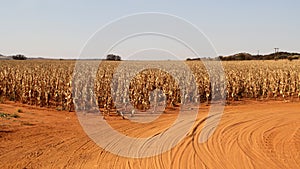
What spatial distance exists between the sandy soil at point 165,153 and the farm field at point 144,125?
0.02m

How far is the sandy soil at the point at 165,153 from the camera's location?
6.81 metres

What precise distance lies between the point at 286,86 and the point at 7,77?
14.9 metres

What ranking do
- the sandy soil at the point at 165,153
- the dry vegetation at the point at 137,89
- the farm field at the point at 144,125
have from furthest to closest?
the dry vegetation at the point at 137,89 < the farm field at the point at 144,125 < the sandy soil at the point at 165,153

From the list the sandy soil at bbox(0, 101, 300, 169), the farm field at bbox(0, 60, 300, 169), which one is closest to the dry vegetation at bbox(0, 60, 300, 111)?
the farm field at bbox(0, 60, 300, 169)

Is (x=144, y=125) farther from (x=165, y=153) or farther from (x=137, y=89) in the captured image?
(x=137, y=89)

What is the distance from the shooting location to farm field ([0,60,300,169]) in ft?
22.9

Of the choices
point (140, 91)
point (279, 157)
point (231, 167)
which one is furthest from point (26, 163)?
point (140, 91)

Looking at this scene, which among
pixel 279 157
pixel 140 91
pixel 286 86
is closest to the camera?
pixel 279 157

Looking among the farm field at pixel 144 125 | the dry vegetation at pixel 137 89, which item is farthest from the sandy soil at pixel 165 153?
the dry vegetation at pixel 137 89

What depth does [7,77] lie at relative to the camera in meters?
18.5

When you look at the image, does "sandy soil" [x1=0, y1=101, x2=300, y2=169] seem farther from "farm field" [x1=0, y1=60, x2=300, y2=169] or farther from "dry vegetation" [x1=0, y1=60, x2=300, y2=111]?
"dry vegetation" [x1=0, y1=60, x2=300, y2=111]

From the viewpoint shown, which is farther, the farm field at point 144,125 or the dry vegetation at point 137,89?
the dry vegetation at point 137,89

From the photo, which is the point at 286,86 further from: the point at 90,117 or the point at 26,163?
the point at 26,163

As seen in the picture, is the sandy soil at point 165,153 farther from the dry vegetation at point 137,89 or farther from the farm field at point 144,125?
the dry vegetation at point 137,89
